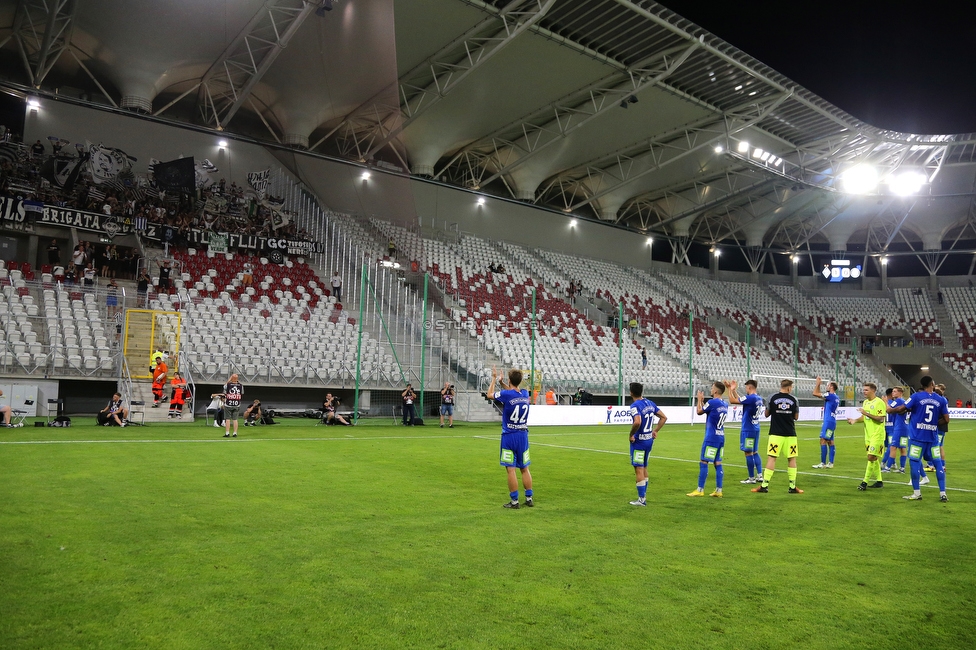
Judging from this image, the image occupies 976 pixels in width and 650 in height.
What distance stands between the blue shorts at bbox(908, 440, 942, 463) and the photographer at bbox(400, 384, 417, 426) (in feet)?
52.5

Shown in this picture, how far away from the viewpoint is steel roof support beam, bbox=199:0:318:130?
1014 inches

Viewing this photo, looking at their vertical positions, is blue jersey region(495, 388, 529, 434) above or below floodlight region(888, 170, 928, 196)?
below

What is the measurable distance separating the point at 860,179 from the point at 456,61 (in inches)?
1250

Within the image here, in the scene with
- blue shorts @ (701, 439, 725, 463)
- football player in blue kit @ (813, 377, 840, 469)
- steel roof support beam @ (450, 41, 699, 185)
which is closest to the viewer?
blue shorts @ (701, 439, 725, 463)

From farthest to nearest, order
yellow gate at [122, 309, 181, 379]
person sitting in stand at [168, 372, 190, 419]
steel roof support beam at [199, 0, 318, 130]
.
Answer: steel roof support beam at [199, 0, 318, 130] < yellow gate at [122, 309, 181, 379] < person sitting in stand at [168, 372, 190, 419]

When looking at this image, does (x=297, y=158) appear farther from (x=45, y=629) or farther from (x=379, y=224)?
(x=45, y=629)

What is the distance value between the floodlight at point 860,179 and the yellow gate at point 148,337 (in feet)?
142

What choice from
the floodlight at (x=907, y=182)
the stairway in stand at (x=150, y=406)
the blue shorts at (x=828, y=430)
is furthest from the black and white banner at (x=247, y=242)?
the floodlight at (x=907, y=182)

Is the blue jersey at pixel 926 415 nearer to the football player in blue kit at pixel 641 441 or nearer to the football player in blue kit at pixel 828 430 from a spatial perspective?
the football player in blue kit at pixel 828 430

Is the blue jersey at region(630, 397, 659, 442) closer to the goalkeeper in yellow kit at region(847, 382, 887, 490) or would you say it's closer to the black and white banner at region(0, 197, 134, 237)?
the goalkeeper in yellow kit at region(847, 382, 887, 490)

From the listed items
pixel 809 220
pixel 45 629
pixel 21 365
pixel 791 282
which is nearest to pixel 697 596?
pixel 45 629

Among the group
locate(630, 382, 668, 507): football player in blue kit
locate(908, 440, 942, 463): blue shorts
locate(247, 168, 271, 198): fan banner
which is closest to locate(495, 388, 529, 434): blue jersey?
locate(630, 382, 668, 507): football player in blue kit

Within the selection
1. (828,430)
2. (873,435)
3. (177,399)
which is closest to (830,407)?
(828,430)

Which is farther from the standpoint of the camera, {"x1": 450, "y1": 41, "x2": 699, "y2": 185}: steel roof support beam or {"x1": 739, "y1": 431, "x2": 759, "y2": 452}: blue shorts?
{"x1": 450, "y1": 41, "x2": 699, "y2": 185}: steel roof support beam
